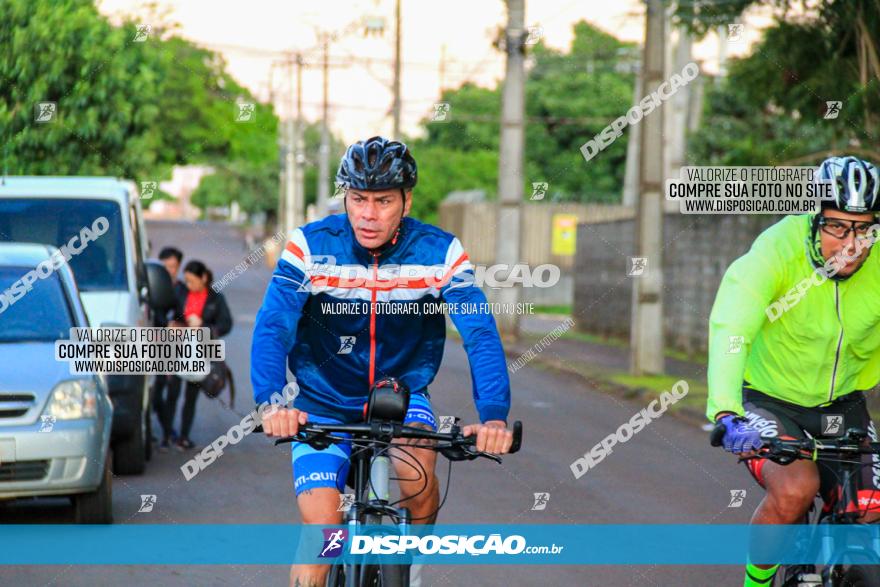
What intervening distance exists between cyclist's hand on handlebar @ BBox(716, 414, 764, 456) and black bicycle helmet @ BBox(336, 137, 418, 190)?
52.2 inches

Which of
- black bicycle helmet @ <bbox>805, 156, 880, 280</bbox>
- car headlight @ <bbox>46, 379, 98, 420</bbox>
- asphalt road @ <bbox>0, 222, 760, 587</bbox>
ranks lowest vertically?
asphalt road @ <bbox>0, 222, 760, 587</bbox>

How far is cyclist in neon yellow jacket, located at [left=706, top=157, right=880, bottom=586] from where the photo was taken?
4.94 meters

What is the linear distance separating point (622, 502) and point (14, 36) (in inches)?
518

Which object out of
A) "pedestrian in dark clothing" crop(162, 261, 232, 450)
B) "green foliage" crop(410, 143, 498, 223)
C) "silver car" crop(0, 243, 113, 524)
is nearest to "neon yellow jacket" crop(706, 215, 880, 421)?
"silver car" crop(0, 243, 113, 524)

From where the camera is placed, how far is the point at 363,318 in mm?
4801

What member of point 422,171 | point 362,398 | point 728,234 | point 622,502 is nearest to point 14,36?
point 728,234

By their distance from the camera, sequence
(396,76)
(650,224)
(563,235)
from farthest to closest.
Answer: (396,76), (563,235), (650,224)

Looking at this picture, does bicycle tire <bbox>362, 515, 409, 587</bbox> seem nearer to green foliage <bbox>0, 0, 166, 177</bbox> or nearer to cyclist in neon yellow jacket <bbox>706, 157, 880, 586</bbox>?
cyclist in neon yellow jacket <bbox>706, 157, 880, 586</bbox>

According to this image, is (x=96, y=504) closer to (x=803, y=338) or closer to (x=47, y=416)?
(x=47, y=416)

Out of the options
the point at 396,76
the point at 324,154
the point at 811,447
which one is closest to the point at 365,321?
the point at 811,447

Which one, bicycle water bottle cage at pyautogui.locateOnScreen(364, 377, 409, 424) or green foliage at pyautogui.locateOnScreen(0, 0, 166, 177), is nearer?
bicycle water bottle cage at pyautogui.locateOnScreen(364, 377, 409, 424)

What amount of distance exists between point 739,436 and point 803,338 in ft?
2.50

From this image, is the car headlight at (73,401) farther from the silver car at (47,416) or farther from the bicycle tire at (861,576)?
the bicycle tire at (861,576)

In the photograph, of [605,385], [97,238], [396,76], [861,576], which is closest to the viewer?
[861,576]
